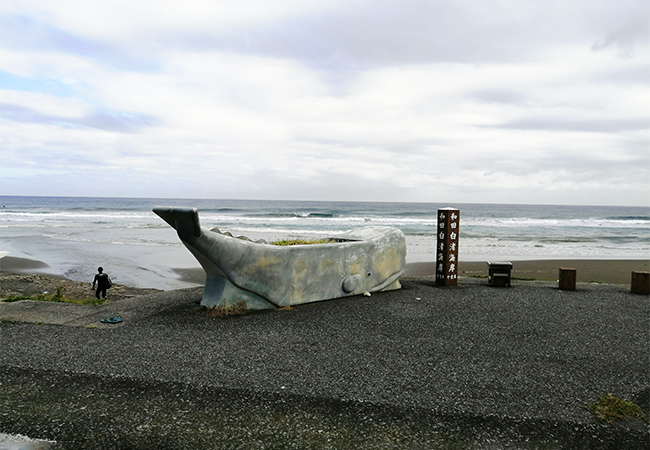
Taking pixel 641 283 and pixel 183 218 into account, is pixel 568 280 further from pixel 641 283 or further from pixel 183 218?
pixel 183 218

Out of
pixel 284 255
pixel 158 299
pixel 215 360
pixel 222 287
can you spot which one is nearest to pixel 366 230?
pixel 284 255

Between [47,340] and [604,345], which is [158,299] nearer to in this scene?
[47,340]

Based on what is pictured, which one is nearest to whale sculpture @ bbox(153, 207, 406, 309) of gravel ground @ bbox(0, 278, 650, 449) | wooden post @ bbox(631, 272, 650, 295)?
gravel ground @ bbox(0, 278, 650, 449)

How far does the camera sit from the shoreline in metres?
13.8

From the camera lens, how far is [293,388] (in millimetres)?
4898

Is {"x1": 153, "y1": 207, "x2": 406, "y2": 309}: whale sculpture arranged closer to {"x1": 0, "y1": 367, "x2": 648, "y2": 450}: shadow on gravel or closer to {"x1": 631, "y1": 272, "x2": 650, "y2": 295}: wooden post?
{"x1": 0, "y1": 367, "x2": 648, "y2": 450}: shadow on gravel

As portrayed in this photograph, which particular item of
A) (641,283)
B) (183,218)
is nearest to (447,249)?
(641,283)

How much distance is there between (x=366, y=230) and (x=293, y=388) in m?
6.19

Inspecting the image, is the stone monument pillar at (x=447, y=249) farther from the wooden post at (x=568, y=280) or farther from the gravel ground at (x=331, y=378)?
the wooden post at (x=568, y=280)

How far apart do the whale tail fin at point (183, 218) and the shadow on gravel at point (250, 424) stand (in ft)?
9.68

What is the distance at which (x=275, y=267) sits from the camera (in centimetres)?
829

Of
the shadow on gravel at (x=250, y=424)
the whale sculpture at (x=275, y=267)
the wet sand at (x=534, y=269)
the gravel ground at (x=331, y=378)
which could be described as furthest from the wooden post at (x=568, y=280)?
the shadow on gravel at (x=250, y=424)

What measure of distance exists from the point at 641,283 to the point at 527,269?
533cm

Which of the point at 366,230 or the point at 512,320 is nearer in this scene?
the point at 512,320
